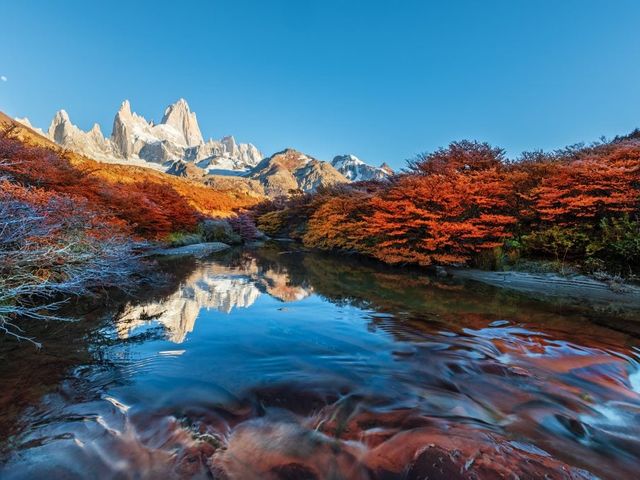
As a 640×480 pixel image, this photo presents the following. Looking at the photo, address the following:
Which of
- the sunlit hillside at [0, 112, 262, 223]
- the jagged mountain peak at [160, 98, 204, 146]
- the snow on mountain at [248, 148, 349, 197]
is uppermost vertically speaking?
the jagged mountain peak at [160, 98, 204, 146]

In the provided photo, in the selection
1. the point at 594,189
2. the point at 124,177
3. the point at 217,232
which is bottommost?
the point at 217,232

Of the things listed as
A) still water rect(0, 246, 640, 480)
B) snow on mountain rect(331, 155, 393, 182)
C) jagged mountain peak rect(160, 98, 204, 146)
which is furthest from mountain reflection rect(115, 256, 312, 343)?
jagged mountain peak rect(160, 98, 204, 146)

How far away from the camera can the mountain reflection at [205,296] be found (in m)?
5.91

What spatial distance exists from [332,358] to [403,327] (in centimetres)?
200

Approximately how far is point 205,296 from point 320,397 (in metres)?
5.82

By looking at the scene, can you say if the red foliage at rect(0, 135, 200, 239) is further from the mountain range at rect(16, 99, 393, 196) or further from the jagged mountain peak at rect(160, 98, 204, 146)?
the jagged mountain peak at rect(160, 98, 204, 146)

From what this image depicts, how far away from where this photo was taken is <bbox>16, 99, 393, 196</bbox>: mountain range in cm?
13462

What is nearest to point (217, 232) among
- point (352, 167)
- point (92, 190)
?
point (92, 190)

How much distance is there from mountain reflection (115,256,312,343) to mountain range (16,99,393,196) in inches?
4192

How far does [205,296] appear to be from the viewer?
8.37 m

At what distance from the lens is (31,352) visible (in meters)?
4.34

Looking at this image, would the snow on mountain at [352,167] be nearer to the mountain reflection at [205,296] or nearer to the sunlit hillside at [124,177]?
the sunlit hillside at [124,177]

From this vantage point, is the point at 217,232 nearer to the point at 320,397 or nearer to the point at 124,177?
the point at 124,177

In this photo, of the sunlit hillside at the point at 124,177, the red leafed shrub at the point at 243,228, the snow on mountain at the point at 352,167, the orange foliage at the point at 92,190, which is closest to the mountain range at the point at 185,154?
the snow on mountain at the point at 352,167
